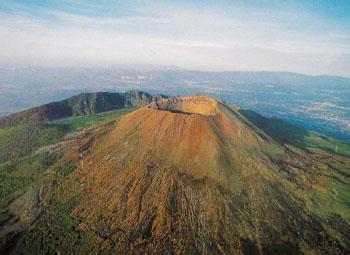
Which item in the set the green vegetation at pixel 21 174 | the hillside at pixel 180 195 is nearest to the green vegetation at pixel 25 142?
the green vegetation at pixel 21 174

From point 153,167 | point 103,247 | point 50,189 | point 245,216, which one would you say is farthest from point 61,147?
point 245,216

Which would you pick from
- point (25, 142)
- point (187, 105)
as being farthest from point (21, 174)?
point (187, 105)

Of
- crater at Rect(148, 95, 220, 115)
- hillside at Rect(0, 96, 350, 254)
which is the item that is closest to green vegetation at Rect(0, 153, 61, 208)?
hillside at Rect(0, 96, 350, 254)

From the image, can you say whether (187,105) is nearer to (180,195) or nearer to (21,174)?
(180,195)

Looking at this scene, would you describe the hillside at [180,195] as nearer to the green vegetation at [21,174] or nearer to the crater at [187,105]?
the green vegetation at [21,174]

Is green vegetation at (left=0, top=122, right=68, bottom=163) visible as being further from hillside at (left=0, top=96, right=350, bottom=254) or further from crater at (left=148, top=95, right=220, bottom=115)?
crater at (left=148, top=95, right=220, bottom=115)
